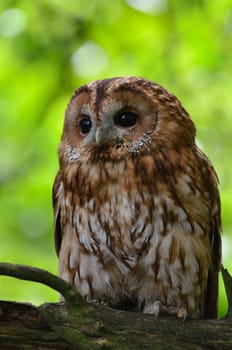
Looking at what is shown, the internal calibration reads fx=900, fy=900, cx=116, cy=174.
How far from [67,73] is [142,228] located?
236 cm

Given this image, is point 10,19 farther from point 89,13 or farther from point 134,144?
point 134,144

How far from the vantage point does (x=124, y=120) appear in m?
4.27

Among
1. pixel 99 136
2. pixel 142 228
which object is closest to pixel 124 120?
pixel 99 136

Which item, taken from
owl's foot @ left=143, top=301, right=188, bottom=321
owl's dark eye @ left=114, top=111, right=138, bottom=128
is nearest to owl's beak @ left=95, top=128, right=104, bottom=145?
owl's dark eye @ left=114, top=111, right=138, bottom=128

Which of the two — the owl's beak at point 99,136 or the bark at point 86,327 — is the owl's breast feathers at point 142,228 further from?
the bark at point 86,327

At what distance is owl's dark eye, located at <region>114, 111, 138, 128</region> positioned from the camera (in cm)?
425

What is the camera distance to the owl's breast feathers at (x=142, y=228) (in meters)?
4.12

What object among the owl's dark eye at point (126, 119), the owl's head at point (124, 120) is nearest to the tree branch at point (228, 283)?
the owl's head at point (124, 120)

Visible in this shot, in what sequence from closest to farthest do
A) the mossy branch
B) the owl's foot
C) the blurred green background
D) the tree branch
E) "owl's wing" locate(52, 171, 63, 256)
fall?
the mossy branch
the tree branch
the owl's foot
"owl's wing" locate(52, 171, 63, 256)
the blurred green background

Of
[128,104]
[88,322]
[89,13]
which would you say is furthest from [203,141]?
[88,322]

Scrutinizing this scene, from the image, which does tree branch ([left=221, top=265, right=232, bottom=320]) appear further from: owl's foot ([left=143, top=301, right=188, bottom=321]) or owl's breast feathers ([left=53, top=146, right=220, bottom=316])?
owl's breast feathers ([left=53, top=146, right=220, bottom=316])

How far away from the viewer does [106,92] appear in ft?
13.9

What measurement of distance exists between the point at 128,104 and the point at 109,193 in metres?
0.43

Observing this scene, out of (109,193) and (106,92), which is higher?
(106,92)
